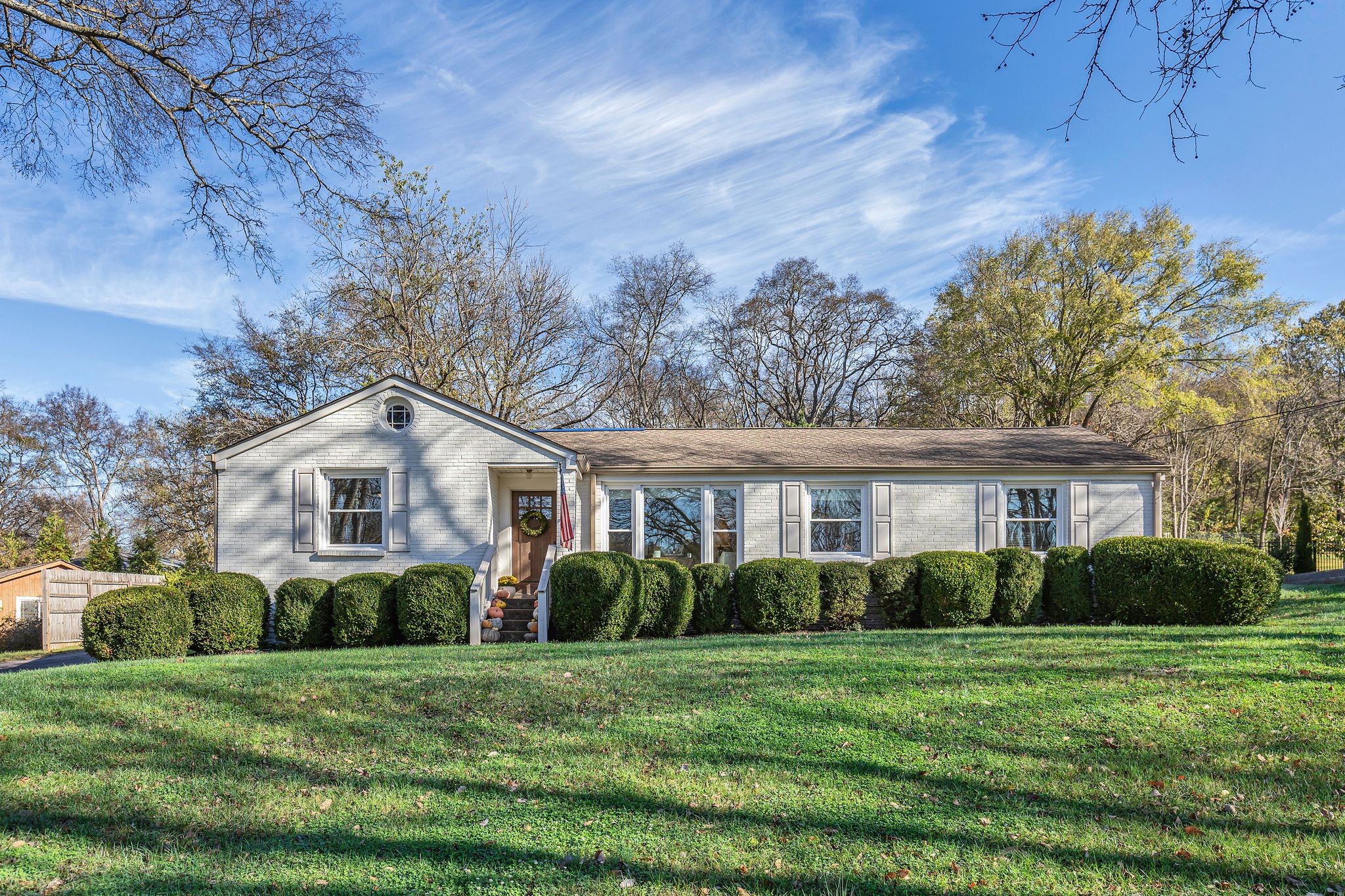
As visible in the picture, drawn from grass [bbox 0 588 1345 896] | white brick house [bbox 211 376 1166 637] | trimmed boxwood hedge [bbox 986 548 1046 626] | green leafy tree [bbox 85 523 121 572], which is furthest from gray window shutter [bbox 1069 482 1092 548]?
green leafy tree [bbox 85 523 121 572]

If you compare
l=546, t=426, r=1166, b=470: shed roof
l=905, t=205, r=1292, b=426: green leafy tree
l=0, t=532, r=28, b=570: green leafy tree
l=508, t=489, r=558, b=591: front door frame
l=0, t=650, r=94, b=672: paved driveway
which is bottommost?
l=0, t=650, r=94, b=672: paved driveway

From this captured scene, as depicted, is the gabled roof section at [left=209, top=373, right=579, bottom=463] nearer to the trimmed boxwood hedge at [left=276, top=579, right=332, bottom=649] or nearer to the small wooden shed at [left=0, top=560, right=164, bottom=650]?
the trimmed boxwood hedge at [left=276, top=579, right=332, bottom=649]

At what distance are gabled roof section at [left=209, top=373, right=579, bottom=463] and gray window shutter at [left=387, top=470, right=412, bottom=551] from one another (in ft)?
5.18

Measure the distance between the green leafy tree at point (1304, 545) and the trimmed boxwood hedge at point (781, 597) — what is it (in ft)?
74.0

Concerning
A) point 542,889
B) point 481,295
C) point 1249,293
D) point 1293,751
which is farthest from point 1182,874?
point 1249,293

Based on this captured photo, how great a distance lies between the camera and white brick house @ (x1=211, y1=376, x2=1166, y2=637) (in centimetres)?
1455

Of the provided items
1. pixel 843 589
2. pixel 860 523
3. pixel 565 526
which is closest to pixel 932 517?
pixel 860 523

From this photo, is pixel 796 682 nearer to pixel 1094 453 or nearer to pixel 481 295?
pixel 1094 453

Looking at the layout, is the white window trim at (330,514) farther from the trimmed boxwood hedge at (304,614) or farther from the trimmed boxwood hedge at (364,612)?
the trimmed boxwood hedge at (364,612)

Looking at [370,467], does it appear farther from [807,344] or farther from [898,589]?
[807,344]

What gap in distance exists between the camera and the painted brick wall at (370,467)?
47.5ft

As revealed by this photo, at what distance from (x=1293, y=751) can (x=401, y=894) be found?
607 cm

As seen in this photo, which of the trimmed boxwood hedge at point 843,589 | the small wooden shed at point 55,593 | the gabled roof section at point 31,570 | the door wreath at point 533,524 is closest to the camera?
the trimmed boxwood hedge at point 843,589

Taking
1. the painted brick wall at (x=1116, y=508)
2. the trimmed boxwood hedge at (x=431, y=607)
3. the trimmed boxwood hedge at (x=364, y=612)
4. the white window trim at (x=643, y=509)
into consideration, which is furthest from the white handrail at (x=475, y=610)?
the painted brick wall at (x=1116, y=508)
